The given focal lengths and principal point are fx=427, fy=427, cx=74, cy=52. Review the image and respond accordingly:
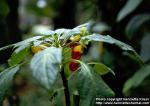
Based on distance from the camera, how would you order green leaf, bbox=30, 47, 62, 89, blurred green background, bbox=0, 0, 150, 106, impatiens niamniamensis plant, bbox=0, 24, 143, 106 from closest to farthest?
green leaf, bbox=30, 47, 62, 89
impatiens niamniamensis plant, bbox=0, 24, 143, 106
blurred green background, bbox=0, 0, 150, 106

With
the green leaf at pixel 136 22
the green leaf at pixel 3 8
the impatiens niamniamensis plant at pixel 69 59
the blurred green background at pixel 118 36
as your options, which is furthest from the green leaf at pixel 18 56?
the green leaf at pixel 3 8

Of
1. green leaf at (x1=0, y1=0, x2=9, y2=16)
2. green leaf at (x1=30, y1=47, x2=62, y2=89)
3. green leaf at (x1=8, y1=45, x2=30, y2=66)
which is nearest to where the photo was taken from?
green leaf at (x1=30, y1=47, x2=62, y2=89)

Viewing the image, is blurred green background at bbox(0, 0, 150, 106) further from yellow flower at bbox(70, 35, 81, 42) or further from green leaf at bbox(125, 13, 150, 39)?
yellow flower at bbox(70, 35, 81, 42)

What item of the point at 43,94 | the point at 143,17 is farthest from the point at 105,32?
the point at 43,94

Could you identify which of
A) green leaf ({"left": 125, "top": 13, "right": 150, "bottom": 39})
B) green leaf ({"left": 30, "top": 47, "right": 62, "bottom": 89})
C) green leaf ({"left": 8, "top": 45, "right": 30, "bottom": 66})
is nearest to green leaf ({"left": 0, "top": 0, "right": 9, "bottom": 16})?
green leaf ({"left": 125, "top": 13, "right": 150, "bottom": 39})

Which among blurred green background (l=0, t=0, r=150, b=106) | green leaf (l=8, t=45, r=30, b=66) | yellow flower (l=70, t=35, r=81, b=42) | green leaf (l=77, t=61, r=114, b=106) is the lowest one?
green leaf (l=77, t=61, r=114, b=106)

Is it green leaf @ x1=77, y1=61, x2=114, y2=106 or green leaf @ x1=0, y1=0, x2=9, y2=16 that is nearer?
green leaf @ x1=77, y1=61, x2=114, y2=106

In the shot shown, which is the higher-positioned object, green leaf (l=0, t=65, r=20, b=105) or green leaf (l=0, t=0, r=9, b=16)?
green leaf (l=0, t=0, r=9, b=16)
